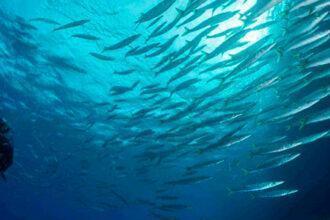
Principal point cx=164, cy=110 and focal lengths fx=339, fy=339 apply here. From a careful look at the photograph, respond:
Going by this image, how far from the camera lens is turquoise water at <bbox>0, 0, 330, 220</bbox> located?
9.80 m

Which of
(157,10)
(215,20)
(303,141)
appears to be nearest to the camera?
(157,10)

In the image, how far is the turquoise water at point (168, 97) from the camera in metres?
9.80

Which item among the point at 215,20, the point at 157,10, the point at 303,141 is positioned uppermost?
the point at 215,20

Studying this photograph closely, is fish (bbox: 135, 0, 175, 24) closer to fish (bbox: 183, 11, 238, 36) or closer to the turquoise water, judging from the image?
the turquoise water

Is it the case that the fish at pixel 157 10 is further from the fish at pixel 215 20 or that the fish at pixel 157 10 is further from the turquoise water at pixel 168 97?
the fish at pixel 215 20

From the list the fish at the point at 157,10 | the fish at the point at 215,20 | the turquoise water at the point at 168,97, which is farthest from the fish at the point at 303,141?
the fish at the point at 157,10

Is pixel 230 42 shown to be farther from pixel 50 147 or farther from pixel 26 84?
pixel 50 147

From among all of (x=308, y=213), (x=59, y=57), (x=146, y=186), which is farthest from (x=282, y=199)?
(x=59, y=57)

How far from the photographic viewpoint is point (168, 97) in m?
11.2

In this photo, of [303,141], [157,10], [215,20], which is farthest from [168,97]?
[303,141]

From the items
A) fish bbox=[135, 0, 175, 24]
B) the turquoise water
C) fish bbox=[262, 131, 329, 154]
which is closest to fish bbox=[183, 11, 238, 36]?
the turquoise water

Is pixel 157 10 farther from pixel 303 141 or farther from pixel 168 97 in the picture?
pixel 303 141

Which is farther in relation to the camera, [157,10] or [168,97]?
[168,97]

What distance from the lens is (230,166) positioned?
103ft
